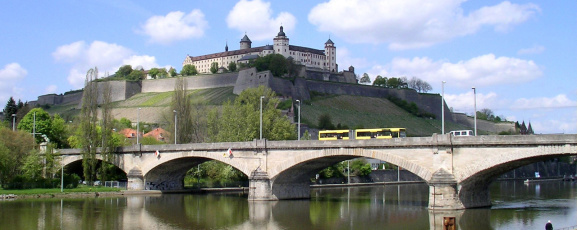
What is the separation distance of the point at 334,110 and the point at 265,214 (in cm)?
11366

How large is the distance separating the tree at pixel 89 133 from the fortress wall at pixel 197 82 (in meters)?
86.0

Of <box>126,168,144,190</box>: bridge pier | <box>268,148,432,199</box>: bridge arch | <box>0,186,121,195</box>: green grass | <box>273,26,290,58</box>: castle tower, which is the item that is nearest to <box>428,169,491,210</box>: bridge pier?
<box>268,148,432,199</box>: bridge arch

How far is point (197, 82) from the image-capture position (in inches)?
6850

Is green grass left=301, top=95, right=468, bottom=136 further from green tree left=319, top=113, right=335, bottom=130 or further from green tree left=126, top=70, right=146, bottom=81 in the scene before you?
green tree left=126, top=70, right=146, bottom=81

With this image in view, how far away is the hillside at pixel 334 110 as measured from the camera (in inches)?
5960

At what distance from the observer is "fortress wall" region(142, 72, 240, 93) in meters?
165

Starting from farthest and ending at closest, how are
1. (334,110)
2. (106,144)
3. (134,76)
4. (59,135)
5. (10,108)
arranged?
(134,76), (334,110), (10,108), (59,135), (106,144)

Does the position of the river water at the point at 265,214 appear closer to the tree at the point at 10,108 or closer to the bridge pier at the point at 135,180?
the bridge pier at the point at 135,180

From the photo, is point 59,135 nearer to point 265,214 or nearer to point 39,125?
point 39,125

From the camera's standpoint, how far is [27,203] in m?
53.7

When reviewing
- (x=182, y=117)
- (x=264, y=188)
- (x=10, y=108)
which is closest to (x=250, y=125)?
(x=182, y=117)

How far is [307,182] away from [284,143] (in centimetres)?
823

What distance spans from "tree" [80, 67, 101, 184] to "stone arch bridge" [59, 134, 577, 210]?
4167 millimetres

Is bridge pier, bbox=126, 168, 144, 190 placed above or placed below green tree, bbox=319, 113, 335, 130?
below
